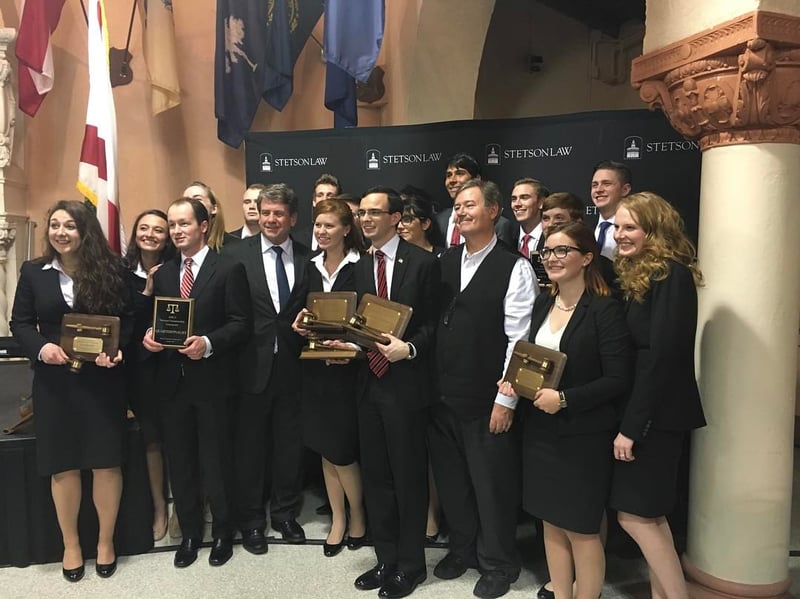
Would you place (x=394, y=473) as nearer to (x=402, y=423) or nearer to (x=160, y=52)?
(x=402, y=423)

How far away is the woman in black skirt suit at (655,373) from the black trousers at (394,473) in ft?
2.67

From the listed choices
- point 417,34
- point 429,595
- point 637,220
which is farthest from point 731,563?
point 417,34

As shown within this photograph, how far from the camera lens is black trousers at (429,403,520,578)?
8.63ft

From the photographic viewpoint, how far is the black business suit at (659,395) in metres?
2.12

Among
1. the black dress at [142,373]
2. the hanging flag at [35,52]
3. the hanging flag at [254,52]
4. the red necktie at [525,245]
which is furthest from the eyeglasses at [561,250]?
the hanging flag at [35,52]

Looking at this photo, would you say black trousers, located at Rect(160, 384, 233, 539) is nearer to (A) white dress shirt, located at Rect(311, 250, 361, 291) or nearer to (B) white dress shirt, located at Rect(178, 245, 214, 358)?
(B) white dress shirt, located at Rect(178, 245, 214, 358)

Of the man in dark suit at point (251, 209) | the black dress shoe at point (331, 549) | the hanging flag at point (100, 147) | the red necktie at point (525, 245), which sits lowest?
the black dress shoe at point (331, 549)

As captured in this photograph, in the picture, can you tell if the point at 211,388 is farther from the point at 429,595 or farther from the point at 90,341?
the point at 429,595

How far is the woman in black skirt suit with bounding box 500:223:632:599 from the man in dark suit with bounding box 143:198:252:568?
1.30 m

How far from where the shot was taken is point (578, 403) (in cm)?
216

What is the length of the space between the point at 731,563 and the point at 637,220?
1402mm

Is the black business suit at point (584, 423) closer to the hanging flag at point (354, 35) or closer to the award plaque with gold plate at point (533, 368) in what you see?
the award plaque with gold plate at point (533, 368)

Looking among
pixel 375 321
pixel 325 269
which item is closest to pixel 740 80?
pixel 375 321

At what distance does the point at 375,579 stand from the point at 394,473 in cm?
50
